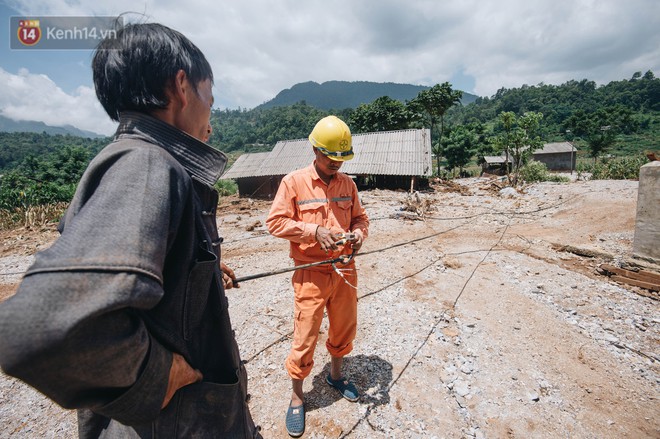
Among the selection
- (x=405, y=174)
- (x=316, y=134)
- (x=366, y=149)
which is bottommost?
(x=316, y=134)

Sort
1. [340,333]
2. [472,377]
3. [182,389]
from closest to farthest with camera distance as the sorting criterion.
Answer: [182,389] → [340,333] → [472,377]

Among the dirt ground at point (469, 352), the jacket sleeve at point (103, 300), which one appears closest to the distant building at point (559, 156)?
the dirt ground at point (469, 352)

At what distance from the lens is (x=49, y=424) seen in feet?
9.23

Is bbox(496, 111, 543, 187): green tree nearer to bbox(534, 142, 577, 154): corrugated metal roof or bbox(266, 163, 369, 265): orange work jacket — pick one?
bbox(266, 163, 369, 265): orange work jacket

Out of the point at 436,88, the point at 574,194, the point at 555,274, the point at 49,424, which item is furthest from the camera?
the point at 436,88

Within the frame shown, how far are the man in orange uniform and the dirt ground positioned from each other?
2.28 feet

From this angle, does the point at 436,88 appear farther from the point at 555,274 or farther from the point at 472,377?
the point at 472,377

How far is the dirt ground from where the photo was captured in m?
2.65

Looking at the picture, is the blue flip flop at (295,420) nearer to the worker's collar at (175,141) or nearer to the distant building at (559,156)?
the worker's collar at (175,141)

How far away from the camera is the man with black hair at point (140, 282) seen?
0.56 metres

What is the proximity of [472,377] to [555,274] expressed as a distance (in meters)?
3.60

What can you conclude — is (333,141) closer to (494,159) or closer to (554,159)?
(494,159)

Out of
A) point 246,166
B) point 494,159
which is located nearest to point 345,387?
point 246,166

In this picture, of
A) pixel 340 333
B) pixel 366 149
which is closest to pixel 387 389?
pixel 340 333
